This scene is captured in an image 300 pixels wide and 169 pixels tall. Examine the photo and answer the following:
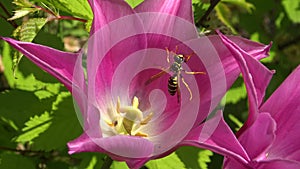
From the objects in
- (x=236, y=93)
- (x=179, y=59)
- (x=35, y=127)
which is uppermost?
(x=179, y=59)

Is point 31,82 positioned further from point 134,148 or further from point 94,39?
point 134,148

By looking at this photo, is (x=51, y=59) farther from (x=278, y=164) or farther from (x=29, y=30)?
(x=278, y=164)

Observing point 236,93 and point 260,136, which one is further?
point 236,93

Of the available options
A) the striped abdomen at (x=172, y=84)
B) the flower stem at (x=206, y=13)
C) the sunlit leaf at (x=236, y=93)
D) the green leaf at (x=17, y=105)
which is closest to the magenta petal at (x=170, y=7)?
the striped abdomen at (x=172, y=84)

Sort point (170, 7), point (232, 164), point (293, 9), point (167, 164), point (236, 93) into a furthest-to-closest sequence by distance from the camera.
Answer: point (293, 9), point (236, 93), point (167, 164), point (170, 7), point (232, 164)

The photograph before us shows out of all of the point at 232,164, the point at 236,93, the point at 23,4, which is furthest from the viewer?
the point at 236,93

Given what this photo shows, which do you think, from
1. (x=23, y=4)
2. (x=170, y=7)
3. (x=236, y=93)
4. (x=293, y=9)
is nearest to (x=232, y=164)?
(x=170, y=7)

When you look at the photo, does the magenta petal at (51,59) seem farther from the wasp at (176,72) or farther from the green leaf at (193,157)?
the green leaf at (193,157)
